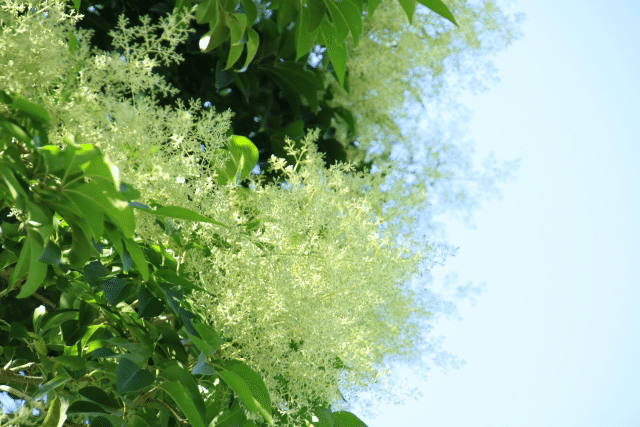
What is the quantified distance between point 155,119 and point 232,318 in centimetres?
36

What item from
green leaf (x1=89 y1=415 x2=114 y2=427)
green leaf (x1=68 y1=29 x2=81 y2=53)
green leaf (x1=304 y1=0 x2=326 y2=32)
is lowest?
green leaf (x1=89 y1=415 x2=114 y2=427)

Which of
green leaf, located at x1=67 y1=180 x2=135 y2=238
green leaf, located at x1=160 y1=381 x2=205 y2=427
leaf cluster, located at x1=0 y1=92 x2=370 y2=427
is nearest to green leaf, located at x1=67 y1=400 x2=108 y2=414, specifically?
leaf cluster, located at x1=0 y1=92 x2=370 y2=427

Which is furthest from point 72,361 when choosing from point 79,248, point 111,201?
point 111,201

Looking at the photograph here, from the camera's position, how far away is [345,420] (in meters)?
1.15

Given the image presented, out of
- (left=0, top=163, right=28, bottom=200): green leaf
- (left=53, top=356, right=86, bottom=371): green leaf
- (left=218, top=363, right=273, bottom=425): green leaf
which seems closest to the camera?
(left=0, top=163, right=28, bottom=200): green leaf

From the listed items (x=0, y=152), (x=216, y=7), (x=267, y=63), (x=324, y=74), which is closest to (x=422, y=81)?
(x=324, y=74)

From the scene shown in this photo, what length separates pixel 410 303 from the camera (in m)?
1.42

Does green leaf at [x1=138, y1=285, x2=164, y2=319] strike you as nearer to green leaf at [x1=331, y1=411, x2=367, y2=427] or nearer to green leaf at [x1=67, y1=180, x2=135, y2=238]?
green leaf at [x1=67, y1=180, x2=135, y2=238]

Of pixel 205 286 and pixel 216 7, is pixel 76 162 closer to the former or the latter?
pixel 205 286

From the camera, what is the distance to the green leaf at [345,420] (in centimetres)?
115

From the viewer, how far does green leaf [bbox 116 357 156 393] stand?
2.81 ft

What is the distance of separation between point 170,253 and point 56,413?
0.94 ft

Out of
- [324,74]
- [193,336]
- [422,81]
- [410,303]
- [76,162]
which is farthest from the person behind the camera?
[422,81]

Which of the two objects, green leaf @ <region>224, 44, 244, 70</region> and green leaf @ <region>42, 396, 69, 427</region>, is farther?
green leaf @ <region>224, 44, 244, 70</region>
